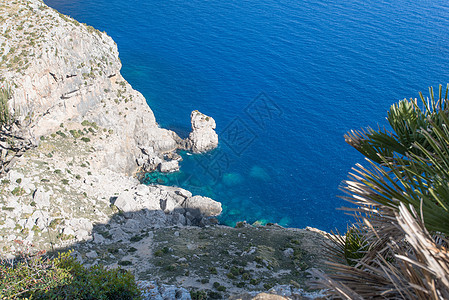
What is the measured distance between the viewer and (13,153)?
3762 cm

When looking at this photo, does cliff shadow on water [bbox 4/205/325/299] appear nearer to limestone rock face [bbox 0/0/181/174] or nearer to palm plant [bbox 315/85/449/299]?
limestone rock face [bbox 0/0/181/174]

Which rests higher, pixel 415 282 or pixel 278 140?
pixel 278 140

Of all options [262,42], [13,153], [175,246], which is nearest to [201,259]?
[175,246]

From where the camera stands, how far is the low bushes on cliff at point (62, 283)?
1455 centimetres

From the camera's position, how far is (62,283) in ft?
49.4

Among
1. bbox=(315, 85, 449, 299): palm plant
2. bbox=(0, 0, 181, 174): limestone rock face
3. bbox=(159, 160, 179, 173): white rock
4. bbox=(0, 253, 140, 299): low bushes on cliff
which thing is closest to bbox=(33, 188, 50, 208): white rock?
bbox=(0, 0, 181, 174): limestone rock face

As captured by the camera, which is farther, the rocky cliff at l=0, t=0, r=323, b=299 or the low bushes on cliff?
the rocky cliff at l=0, t=0, r=323, b=299

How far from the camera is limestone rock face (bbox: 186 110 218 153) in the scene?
203 ft

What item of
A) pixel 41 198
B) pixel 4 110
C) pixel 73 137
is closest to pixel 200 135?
pixel 73 137

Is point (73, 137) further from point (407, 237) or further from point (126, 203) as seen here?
point (407, 237)

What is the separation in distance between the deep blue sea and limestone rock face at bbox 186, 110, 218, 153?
2094 mm

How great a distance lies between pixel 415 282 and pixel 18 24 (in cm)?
5323

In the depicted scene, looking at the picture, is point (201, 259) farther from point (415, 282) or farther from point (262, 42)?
point (262, 42)

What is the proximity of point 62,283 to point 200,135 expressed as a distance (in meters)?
47.8
